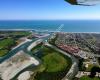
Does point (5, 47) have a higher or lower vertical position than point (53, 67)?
lower

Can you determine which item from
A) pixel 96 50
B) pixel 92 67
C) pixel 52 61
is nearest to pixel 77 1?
pixel 92 67

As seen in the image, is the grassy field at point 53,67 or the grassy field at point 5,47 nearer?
the grassy field at point 53,67

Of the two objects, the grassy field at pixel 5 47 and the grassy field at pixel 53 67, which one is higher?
the grassy field at pixel 53 67

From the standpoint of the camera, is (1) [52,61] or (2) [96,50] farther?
(2) [96,50]

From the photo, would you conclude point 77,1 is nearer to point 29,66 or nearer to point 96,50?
point 29,66

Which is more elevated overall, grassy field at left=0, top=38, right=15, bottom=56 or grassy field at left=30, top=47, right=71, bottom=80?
grassy field at left=30, top=47, right=71, bottom=80

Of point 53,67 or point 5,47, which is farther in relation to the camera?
point 5,47

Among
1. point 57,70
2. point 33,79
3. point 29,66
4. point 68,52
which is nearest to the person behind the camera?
point 33,79

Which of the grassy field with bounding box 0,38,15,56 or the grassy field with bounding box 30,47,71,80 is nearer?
the grassy field with bounding box 30,47,71,80
